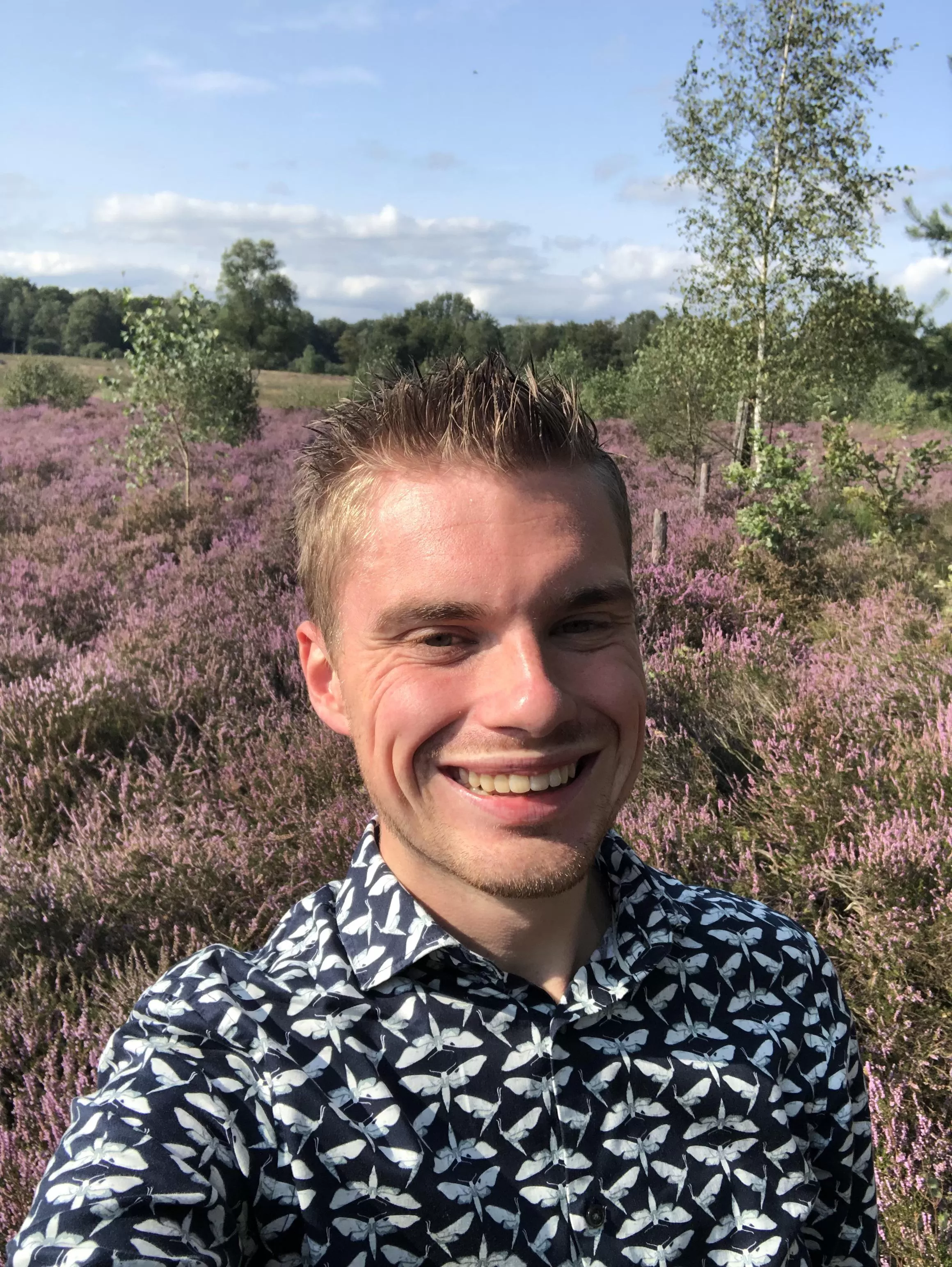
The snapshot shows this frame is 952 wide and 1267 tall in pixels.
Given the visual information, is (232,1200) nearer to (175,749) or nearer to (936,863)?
(936,863)

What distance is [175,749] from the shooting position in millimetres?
4492

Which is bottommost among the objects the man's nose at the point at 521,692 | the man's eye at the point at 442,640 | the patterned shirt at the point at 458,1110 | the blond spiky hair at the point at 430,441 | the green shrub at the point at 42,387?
the patterned shirt at the point at 458,1110

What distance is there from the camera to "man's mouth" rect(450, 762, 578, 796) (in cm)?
110

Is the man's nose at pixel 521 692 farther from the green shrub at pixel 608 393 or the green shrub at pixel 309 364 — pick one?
the green shrub at pixel 309 364

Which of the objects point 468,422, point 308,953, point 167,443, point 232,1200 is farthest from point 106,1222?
point 167,443

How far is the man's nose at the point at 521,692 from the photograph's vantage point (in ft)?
3.54

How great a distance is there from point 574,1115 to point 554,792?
409mm

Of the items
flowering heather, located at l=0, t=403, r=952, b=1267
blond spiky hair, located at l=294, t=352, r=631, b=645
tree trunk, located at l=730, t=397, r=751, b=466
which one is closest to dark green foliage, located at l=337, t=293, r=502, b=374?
tree trunk, located at l=730, t=397, r=751, b=466

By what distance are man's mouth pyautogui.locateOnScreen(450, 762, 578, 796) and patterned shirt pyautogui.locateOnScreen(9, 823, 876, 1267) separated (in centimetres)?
19

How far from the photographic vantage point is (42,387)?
23.1 metres

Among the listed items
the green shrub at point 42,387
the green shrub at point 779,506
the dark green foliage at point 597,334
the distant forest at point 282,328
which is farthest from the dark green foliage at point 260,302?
the green shrub at point 779,506

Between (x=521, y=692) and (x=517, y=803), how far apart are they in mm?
155

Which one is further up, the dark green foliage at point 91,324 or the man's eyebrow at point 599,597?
the dark green foliage at point 91,324

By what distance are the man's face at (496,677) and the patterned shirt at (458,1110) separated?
0.14m
